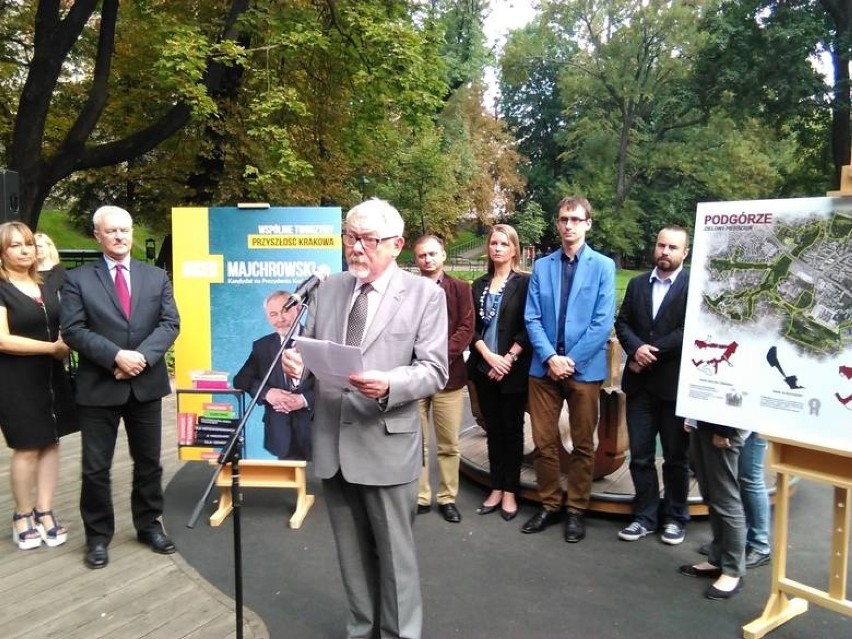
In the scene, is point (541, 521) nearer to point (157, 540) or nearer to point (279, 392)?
point (279, 392)

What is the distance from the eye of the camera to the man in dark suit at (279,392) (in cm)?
408

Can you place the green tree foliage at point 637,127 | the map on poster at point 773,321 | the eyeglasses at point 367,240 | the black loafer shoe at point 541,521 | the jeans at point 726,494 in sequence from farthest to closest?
the green tree foliage at point 637,127 < the black loafer shoe at point 541,521 < the jeans at point 726,494 < the map on poster at point 773,321 < the eyeglasses at point 367,240

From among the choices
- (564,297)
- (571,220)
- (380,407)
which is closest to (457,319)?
(564,297)

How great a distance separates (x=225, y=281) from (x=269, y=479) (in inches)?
53.8

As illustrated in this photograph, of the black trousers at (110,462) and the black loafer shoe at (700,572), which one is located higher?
the black trousers at (110,462)

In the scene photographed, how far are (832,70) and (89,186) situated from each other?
19.5 m

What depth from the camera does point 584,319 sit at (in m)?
3.80

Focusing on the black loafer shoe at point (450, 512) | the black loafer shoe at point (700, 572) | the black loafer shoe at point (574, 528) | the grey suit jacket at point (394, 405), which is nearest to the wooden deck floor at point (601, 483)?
the black loafer shoe at point (574, 528)

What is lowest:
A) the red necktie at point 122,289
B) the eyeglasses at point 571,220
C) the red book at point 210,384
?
the red book at point 210,384

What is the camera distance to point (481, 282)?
4.41 m

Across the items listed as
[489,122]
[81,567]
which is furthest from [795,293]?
[489,122]

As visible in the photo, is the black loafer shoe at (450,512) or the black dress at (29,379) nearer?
the black dress at (29,379)

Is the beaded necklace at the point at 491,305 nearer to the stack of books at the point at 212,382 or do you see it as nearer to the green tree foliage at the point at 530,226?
the stack of books at the point at 212,382

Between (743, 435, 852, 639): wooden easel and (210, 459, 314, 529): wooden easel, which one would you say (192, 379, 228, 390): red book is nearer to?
(210, 459, 314, 529): wooden easel
